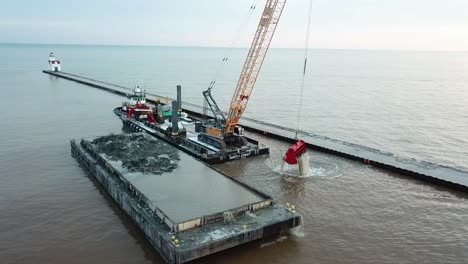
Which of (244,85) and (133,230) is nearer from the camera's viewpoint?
(133,230)

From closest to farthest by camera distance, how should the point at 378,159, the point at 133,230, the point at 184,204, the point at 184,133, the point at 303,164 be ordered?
1. the point at 184,204
2. the point at 133,230
3. the point at 303,164
4. the point at 378,159
5. the point at 184,133

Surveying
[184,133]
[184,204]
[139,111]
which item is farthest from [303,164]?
[139,111]

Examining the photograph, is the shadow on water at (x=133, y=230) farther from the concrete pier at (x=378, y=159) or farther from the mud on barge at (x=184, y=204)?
the concrete pier at (x=378, y=159)

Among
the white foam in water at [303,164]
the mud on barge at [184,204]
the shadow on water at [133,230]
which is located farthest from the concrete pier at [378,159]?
the shadow on water at [133,230]

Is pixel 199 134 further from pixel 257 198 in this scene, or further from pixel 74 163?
pixel 257 198

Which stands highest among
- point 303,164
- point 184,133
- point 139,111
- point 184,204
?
point 139,111

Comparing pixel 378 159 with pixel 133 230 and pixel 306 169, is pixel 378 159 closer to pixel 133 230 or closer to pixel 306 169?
pixel 306 169

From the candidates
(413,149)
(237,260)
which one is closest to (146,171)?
(237,260)

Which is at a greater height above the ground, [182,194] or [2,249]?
[182,194]

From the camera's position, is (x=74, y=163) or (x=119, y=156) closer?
(x=119, y=156)
